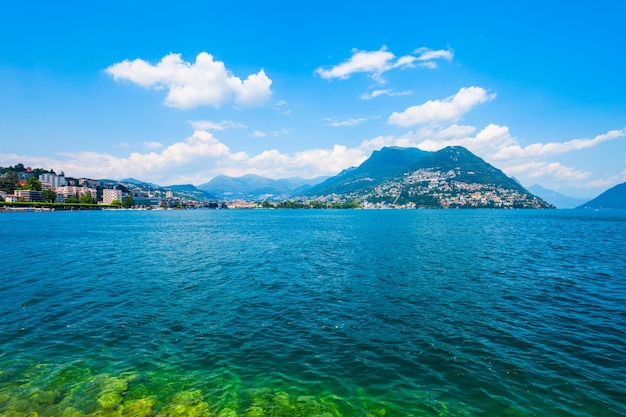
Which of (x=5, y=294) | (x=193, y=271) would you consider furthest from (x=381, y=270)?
(x=5, y=294)

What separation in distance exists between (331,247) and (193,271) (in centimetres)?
2957

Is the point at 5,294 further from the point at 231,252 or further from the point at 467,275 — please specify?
the point at 467,275

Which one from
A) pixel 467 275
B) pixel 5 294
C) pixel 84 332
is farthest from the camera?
pixel 467 275

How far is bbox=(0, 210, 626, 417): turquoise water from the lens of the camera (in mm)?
13516

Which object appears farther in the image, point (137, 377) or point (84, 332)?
point (84, 332)

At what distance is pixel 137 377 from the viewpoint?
→ 15219 millimetres

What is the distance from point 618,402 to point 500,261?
36.3 meters

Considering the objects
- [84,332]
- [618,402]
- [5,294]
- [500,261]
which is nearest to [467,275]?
[500,261]

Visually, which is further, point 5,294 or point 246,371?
point 5,294

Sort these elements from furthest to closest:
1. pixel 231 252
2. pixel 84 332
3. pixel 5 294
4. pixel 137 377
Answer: pixel 231 252
pixel 5 294
pixel 84 332
pixel 137 377

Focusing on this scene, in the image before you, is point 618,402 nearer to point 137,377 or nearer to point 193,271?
point 137,377

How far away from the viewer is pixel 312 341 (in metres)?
19.5

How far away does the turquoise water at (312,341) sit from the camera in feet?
44.3

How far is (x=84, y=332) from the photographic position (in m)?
20.7
